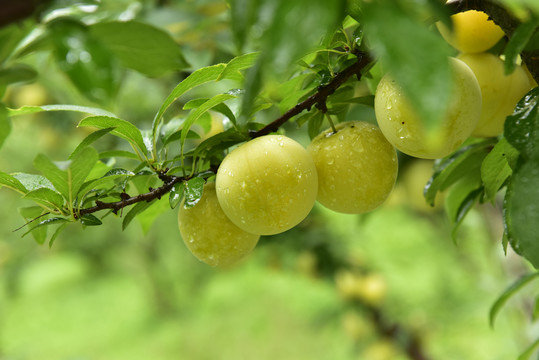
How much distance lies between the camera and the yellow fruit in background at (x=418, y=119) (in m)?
0.23

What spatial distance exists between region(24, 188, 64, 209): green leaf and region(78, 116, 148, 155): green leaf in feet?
0.14

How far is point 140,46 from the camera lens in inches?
10.4

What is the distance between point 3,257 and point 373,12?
287 cm

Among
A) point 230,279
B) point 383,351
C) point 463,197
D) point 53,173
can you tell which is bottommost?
point 230,279

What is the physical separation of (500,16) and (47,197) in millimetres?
260

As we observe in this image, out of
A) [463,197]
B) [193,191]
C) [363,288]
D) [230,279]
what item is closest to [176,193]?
[193,191]

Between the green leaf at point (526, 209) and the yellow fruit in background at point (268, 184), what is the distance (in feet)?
0.34

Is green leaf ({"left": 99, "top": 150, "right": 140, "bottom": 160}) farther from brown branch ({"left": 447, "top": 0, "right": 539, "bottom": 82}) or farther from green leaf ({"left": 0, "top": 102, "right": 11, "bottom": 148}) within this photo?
brown branch ({"left": 447, "top": 0, "right": 539, "bottom": 82})

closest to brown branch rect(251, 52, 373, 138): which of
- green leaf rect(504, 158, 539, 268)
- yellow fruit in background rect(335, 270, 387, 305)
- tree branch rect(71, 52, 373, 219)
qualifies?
tree branch rect(71, 52, 373, 219)

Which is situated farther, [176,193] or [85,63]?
[176,193]

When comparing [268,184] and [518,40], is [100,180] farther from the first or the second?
[518,40]

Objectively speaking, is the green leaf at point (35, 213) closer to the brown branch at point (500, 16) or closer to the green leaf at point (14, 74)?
the green leaf at point (14, 74)

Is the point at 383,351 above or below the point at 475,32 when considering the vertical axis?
below

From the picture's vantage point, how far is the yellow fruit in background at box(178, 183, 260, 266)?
298mm
